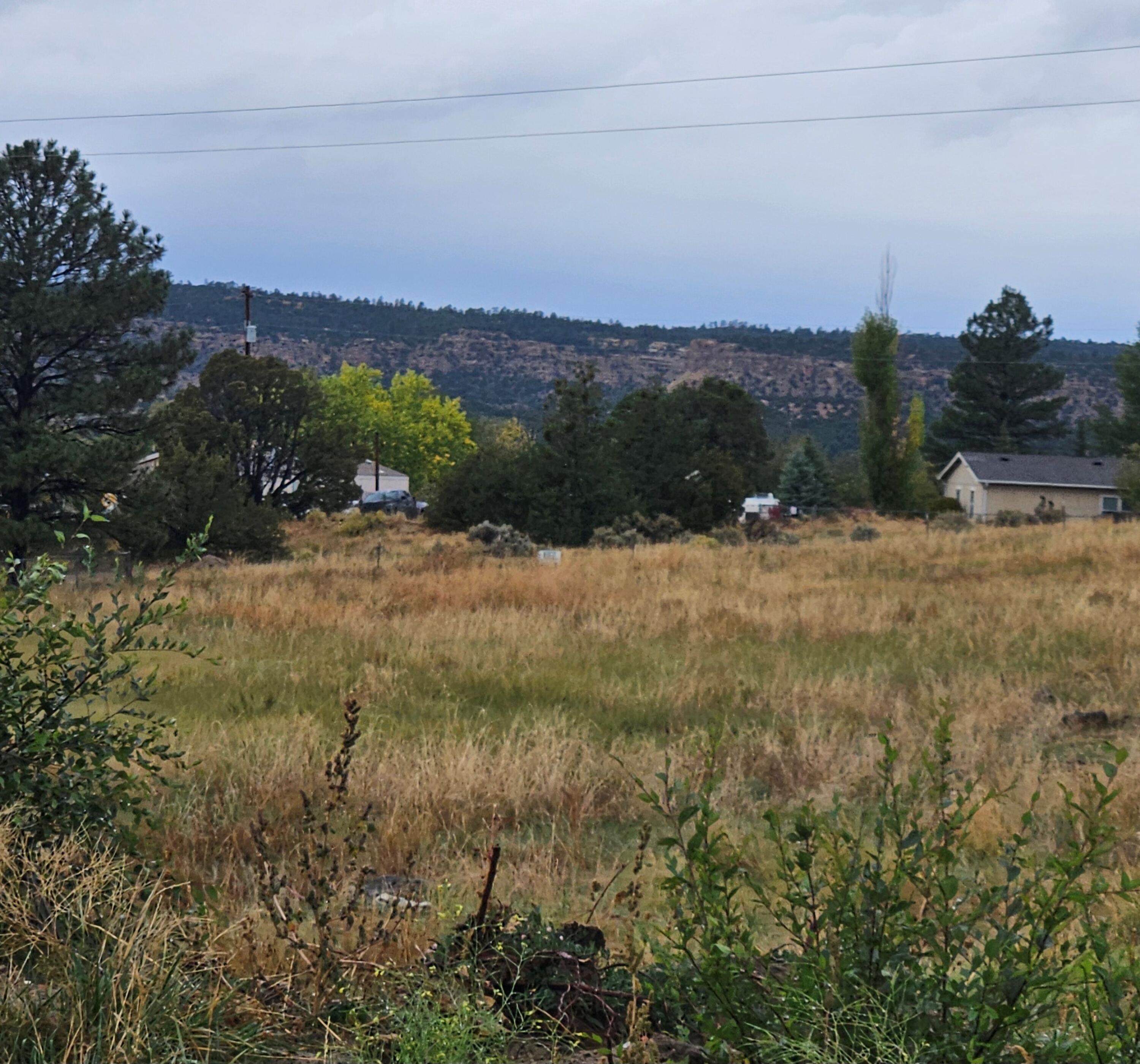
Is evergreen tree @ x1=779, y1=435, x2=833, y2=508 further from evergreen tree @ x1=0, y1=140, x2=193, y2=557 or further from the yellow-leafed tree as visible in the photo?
evergreen tree @ x1=0, y1=140, x2=193, y2=557

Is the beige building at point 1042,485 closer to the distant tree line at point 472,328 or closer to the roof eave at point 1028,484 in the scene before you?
the roof eave at point 1028,484

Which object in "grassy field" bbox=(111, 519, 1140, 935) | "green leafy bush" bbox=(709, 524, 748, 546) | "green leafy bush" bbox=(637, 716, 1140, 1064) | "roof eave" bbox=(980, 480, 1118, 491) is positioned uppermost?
"green leafy bush" bbox=(637, 716, 1140, 1064)

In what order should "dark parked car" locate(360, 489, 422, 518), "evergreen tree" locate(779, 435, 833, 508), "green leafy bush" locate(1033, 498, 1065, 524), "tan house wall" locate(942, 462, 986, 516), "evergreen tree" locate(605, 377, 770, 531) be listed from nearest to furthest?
"evergreen tree" locate(605, 377, 770, 531) → "green leafy bush" locate(1033, 498, 1065, 524) → "tan house wall" locate(942, 462, 986, 516) → "evergreen tree" locate(779, 435, 833, 508) → "dark parked car" locate(360, 489, 422, 518)

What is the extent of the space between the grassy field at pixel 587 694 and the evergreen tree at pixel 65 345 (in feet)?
32.8

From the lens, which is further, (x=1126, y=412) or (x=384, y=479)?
(x=384, y=479)

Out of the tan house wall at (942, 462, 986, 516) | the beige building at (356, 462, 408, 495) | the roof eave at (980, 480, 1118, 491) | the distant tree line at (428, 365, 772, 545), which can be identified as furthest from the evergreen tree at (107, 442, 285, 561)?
the beige building at (356, 462, 408, 495)

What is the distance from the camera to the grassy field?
5.59m

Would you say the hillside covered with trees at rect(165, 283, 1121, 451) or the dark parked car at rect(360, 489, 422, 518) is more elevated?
the hillside covered with trees at rect(165, 283, 1121, 451)

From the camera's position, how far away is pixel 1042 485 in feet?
197

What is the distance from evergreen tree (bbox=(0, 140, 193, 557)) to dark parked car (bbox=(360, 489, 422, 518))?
36247 mm

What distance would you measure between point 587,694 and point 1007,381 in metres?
69.1

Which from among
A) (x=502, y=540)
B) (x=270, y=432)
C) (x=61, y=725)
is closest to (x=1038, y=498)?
(x=502, y=540)

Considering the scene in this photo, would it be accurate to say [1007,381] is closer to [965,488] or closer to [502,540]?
[965,488]

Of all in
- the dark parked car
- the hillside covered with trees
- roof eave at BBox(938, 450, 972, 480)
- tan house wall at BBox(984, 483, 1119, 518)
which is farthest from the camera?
the hillside covered with trees
